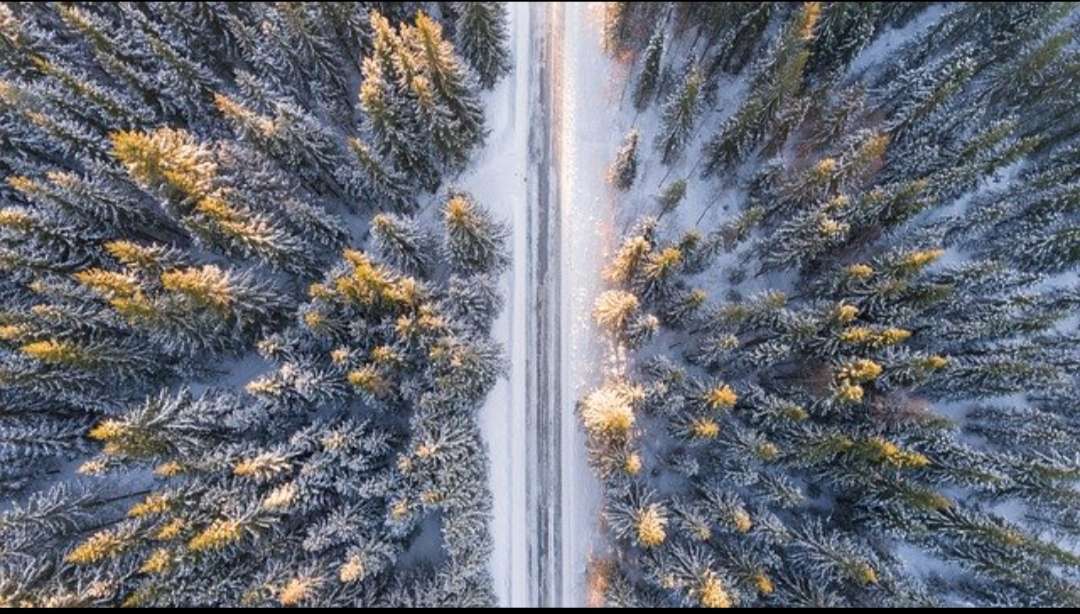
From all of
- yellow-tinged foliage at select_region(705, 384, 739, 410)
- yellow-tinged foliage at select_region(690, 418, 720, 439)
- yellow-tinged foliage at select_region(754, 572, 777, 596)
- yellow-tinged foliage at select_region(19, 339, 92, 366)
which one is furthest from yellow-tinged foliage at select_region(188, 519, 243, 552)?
yellow-tinged foliage at select_region(754, 572, 777, 596)

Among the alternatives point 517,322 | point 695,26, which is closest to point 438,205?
point 517,322

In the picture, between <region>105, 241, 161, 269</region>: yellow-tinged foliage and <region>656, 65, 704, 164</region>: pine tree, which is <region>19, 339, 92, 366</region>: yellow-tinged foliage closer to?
<region>105, 241, 161, 269</region>: yellow-tinged foliage

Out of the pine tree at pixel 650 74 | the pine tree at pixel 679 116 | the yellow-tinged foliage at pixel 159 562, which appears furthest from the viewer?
the pine tree at pixel 650 74

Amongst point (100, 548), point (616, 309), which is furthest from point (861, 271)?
point (100, 548)

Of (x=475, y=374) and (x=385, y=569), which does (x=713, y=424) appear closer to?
(x=475, y=374)

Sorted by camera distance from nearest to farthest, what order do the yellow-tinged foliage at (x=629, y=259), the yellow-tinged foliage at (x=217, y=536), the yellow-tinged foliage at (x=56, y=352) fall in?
1. the yellow-tinged foliage at (x=217, y=536)
2. the yellow-tinged foliage at (x=56, y=352)
3. the yellow-tinged foliage at (x=629, y=259)

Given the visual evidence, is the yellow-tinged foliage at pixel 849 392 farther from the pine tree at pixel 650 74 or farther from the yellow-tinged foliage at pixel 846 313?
the pine tree at pixel 650 74

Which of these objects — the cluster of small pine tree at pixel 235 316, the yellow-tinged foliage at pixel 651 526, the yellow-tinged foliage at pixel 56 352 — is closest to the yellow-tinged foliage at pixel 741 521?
the yellow-tinged foliage at pixel 651 526
